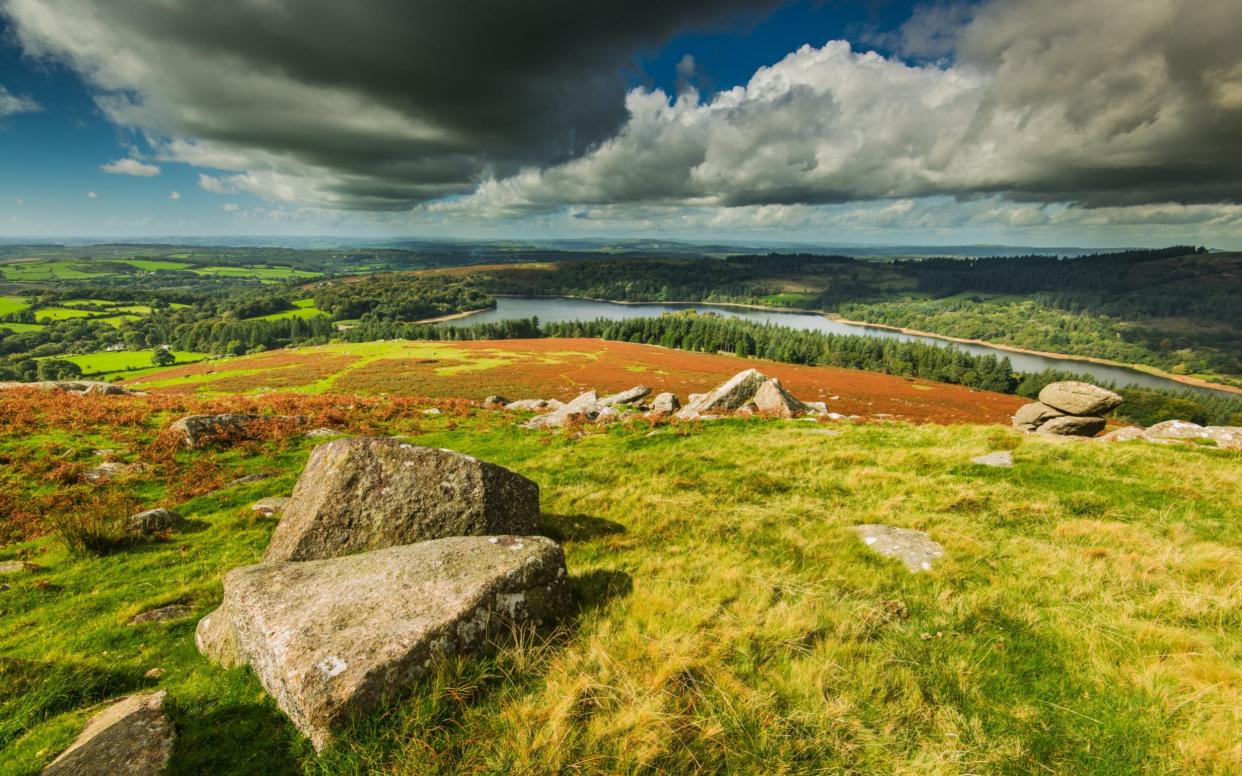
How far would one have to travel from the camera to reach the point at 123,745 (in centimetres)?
414

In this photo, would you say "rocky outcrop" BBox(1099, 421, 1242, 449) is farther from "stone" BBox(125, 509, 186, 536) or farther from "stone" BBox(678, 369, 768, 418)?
"stone" BBox(125, 509, 186, 536)

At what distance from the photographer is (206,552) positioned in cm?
1002

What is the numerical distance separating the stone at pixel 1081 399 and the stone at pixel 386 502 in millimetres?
34831

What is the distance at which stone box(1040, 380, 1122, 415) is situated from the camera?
92.6 ft

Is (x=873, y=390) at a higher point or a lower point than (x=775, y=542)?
lower

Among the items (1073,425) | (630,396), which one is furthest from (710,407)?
(1073,425)

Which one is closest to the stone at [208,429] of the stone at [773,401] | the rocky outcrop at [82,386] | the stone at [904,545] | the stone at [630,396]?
the rocky outcrop at [82,386]

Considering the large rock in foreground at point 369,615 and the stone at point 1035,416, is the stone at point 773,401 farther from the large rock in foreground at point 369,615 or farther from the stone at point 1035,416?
the large rock in foreground at point 369,615

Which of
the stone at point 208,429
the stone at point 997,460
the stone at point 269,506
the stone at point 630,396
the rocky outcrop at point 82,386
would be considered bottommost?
the stone at point 630,396

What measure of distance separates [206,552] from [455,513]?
621 centimetres

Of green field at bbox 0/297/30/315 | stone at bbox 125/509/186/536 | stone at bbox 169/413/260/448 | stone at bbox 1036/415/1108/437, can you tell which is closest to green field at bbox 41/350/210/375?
green field at bbox 0/297/30/315

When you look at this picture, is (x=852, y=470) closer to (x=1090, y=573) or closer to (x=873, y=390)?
(x=1090, y=573)

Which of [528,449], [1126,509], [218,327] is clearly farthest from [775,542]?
[218,327]

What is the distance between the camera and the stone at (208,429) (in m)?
17.6
